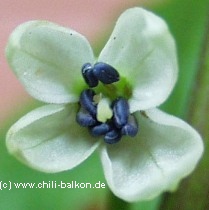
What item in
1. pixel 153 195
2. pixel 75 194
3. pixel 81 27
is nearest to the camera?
pixel 153 195

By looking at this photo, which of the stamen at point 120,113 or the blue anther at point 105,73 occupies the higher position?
the blue anther at point 105,73

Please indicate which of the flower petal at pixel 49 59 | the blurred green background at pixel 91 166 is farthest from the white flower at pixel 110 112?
the blurred green background at pixel 91 166

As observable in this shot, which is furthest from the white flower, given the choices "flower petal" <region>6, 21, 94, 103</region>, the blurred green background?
the blurred green background

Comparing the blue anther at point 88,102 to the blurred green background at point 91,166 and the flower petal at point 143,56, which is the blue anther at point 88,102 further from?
the blurred green background at point 91,166

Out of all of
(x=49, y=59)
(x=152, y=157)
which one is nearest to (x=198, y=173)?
(x=152, y=157)

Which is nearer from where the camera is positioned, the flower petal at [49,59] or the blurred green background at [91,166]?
the flower petal at [49,59]

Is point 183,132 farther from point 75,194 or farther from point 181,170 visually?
point 75,194

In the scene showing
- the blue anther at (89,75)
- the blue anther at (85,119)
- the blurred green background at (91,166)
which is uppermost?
the blue anther at (89,75)

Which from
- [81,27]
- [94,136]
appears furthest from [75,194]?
[81,27]

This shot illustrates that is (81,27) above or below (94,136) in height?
below
